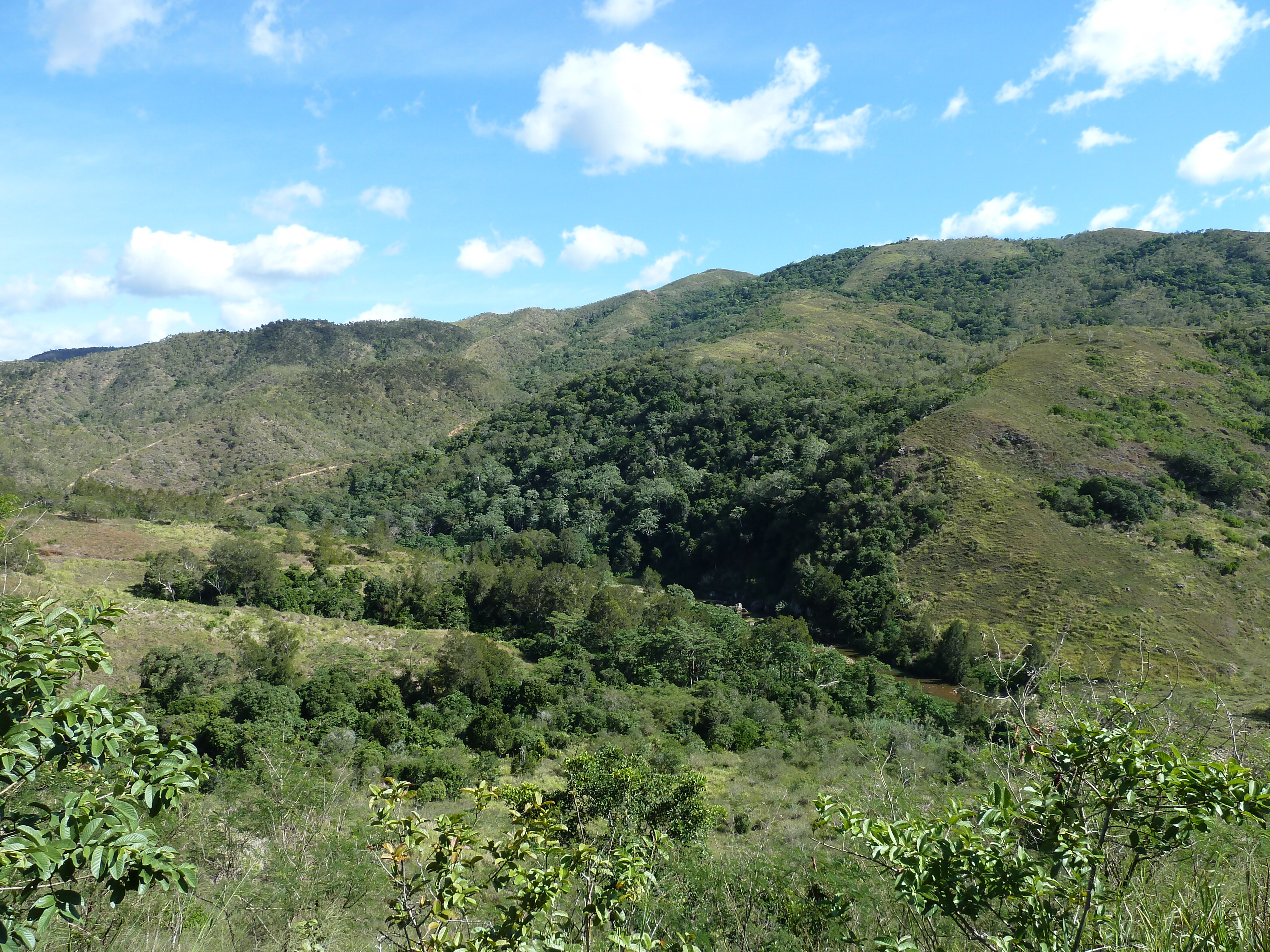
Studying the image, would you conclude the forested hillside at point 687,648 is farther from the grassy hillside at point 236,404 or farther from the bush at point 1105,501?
the grassy hillside at point 236,404

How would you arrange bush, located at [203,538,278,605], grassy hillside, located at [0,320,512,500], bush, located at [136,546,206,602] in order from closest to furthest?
bush, located at [136,546,206,602] → bush, located at [203,538,278,605] → grassy hillside, located at [0,320,512,500]

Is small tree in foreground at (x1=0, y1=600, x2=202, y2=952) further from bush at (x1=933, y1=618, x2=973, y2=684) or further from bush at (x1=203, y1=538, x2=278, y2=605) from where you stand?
bush at (x1=933, y1=618, x2=973, y2=684)

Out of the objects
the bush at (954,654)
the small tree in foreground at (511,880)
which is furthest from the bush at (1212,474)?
the small tree in foreground at (511,880)

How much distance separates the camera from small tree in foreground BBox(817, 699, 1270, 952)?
3.12 m

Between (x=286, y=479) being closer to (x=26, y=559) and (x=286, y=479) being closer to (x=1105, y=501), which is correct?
(x=26, y=559)

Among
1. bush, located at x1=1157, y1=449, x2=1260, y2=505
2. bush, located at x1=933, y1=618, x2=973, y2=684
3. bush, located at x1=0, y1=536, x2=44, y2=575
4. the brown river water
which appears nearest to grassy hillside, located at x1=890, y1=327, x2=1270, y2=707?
bush, located at x1=1157, y1=449, x2=1260, y2=505

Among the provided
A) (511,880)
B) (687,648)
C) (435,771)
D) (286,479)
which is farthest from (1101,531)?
(286,479)

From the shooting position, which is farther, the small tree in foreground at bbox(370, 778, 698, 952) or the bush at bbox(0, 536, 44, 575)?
the bush at bbox(0, 536, 44, 575)

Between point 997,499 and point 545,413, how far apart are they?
194ft

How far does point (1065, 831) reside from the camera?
362 centimetres

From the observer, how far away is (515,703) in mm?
26219

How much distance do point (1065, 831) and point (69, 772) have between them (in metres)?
5.29

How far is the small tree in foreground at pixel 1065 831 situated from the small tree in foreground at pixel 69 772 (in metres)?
3.28

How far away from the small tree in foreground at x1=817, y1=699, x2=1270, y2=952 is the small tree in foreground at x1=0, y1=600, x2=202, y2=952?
3.28m
